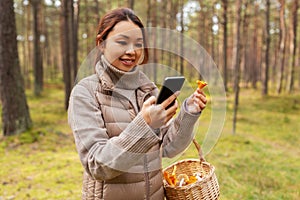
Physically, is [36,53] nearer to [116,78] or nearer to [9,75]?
[9,75]

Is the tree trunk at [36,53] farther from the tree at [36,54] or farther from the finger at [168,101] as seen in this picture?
the finger at [168,101]

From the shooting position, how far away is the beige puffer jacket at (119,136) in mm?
1518

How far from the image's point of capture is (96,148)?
62.1 inches

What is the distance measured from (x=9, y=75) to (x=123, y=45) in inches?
270

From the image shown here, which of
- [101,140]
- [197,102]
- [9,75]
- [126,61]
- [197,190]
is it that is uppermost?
[126,61]

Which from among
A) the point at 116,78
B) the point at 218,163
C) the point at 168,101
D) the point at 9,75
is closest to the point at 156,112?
the point at 168,101

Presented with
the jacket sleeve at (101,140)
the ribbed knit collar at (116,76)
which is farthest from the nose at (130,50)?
the jacket sleeve at (101,140)

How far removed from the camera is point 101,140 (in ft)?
5.32

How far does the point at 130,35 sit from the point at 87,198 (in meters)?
0.99

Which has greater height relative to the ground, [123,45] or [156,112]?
[123,45]

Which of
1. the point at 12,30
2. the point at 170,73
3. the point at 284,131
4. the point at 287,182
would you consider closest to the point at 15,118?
the point at 12,30

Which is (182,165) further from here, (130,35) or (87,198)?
(130,35)

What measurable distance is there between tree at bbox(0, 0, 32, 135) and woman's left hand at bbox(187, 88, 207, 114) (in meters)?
6.96

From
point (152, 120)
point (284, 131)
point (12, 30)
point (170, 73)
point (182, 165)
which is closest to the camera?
point (152, 120)
